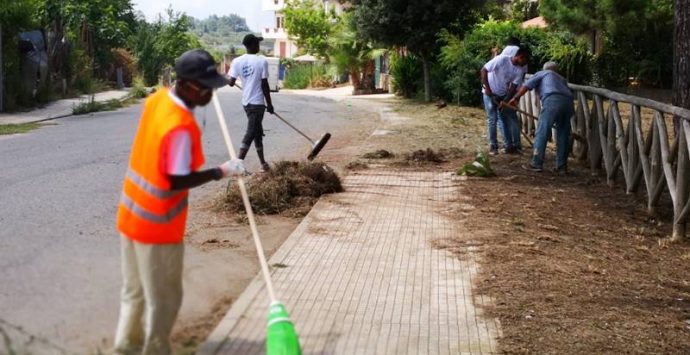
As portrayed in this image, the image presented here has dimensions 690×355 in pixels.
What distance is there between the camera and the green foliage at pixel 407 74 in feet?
105

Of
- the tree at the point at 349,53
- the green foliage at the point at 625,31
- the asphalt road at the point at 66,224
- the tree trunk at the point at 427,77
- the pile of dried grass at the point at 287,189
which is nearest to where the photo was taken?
the asphalt road at the point at 66,224

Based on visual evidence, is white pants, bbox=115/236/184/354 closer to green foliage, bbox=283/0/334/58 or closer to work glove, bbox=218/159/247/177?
work glove, bbox=218/159/247/177

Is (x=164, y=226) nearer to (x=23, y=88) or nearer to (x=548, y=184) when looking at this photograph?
(x=548, y=184)

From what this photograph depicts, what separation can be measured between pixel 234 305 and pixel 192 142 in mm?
1879

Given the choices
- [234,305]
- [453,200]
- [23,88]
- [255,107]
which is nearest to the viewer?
[234,305]

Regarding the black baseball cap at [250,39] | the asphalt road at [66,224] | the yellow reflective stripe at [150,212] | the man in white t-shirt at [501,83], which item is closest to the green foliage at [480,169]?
the man in white t-shirt at [501,83]

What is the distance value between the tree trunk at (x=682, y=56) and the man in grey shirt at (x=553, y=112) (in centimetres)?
215

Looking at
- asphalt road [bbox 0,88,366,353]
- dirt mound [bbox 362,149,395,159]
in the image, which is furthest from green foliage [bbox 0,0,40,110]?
dirt mound [bbox 362,149,395,159]

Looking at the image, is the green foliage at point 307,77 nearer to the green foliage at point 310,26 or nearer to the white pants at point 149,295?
the green foliage at point 310,26

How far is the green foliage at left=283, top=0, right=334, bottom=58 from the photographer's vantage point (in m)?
50.7

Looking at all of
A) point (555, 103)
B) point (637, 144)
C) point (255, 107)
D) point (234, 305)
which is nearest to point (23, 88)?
point (255, 107)

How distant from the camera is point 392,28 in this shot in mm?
27500

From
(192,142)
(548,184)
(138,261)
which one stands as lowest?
(548,184)

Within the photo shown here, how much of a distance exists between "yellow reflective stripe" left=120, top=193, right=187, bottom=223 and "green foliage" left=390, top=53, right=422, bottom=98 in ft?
90.3
